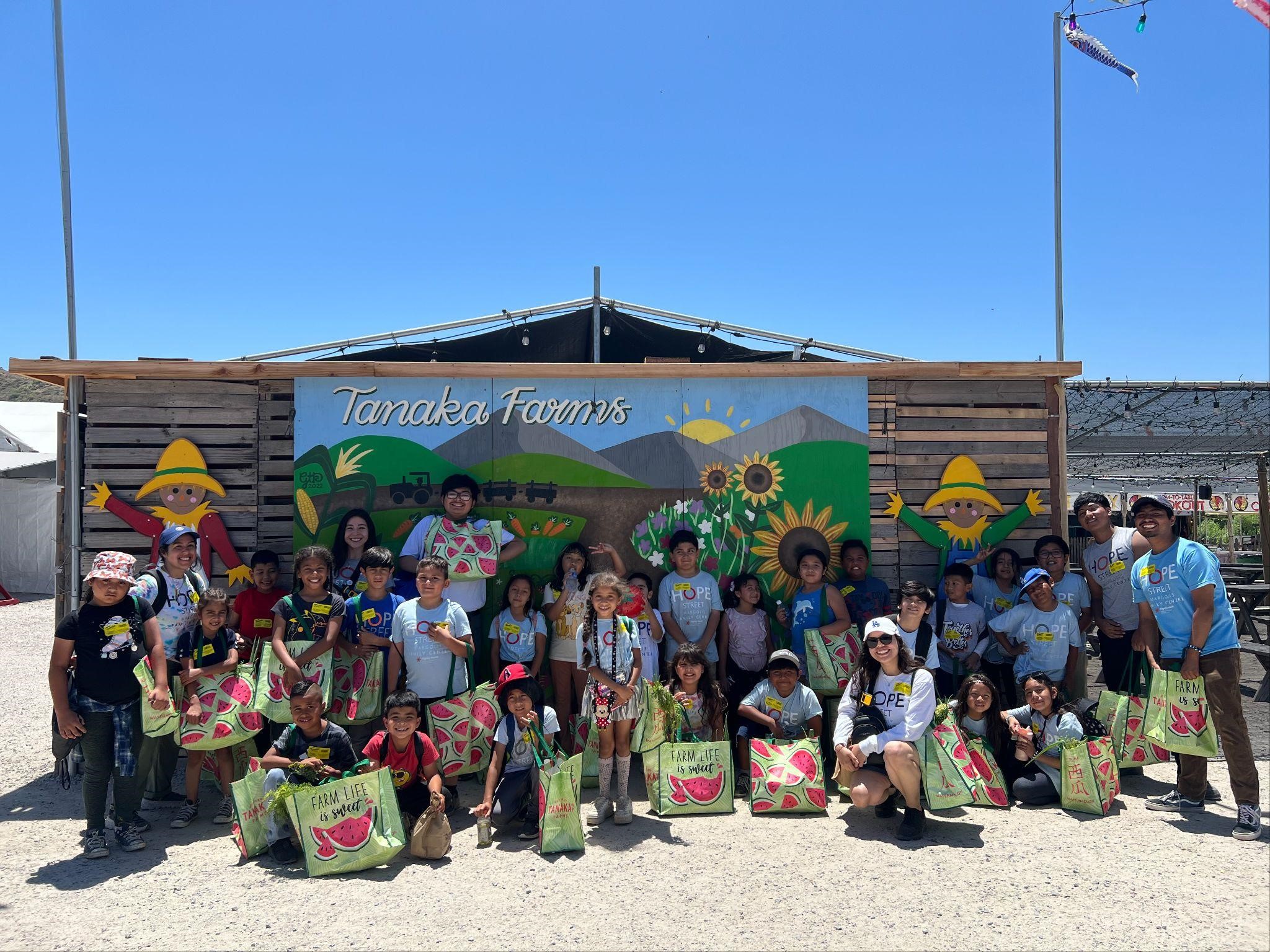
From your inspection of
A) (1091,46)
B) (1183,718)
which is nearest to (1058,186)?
(1091,46)

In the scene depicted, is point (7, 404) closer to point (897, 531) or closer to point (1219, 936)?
point (897, 531)

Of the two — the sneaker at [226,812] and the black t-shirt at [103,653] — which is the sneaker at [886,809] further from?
the black t-shirt at [103,653]

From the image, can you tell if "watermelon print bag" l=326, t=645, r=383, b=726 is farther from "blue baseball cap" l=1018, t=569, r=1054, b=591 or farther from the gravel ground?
"blue baseball cap" l=1018, t=569, r=1054, b=591

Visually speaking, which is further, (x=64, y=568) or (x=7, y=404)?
(x=7, y=404)

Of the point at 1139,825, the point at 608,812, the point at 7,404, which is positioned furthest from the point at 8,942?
the point at 7,404

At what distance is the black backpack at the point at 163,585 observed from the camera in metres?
5.25

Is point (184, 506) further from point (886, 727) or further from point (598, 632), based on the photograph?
point (886, 727)

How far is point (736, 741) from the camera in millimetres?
5949

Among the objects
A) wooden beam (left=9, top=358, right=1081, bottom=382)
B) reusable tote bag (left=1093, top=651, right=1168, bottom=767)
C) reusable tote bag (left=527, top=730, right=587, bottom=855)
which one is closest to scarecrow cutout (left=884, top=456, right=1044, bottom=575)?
wooden beam (left=9, top=358, right=1081, bottom=382)

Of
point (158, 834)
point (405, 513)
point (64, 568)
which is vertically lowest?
point (158, 834)

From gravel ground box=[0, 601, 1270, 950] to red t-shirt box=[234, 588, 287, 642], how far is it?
1.33 meters

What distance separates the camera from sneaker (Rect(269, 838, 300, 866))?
4.49 m

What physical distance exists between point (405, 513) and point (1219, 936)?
5672 mm

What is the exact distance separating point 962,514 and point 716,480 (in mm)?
2126
